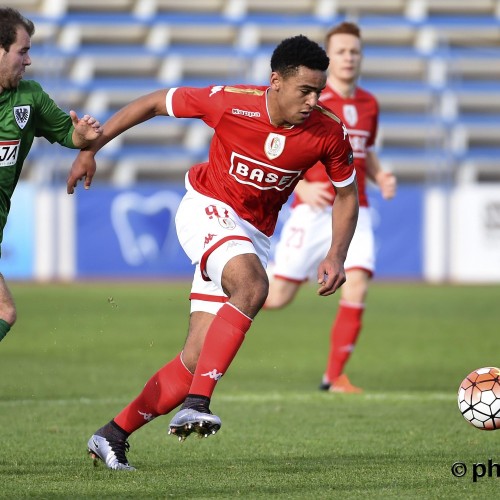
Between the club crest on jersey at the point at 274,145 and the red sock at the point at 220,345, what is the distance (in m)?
0.78

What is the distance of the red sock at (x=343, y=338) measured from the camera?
875cm

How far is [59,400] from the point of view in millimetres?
8086

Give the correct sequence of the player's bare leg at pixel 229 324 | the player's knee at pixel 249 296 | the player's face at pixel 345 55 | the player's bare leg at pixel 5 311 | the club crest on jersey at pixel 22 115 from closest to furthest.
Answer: the player's bare leg at pixel 229 324 → the player's knee at pixel 249 296 → the player's bare leg at pixel 5 311 → the club crest on jersey at pixel 22 115 → the player's face at pixel 345 55

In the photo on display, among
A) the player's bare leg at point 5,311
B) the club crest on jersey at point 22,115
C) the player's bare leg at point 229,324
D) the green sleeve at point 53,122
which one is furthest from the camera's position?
the green sleeve at point 53,122

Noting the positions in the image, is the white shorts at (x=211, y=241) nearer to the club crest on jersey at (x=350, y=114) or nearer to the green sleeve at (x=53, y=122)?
the green sleeve at (x=53, y=122)

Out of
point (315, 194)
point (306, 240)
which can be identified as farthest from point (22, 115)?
point (306, 240)

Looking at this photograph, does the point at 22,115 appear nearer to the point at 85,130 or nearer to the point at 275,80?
the point at 85,130

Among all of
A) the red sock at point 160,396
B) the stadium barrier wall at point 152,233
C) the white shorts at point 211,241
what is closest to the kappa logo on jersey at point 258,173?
the white shorts at point 211,241

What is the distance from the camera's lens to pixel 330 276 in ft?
16.6

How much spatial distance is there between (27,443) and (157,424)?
1.31 meters

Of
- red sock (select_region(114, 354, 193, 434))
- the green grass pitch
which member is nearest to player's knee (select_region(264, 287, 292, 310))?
the green grass pitch

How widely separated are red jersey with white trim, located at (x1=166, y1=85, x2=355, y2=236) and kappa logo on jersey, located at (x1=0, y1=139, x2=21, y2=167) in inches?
28.5

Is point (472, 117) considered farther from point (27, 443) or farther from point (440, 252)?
point (27, 443)

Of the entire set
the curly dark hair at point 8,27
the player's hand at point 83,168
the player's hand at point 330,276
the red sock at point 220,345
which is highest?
the curly dark hair at point 8,27
